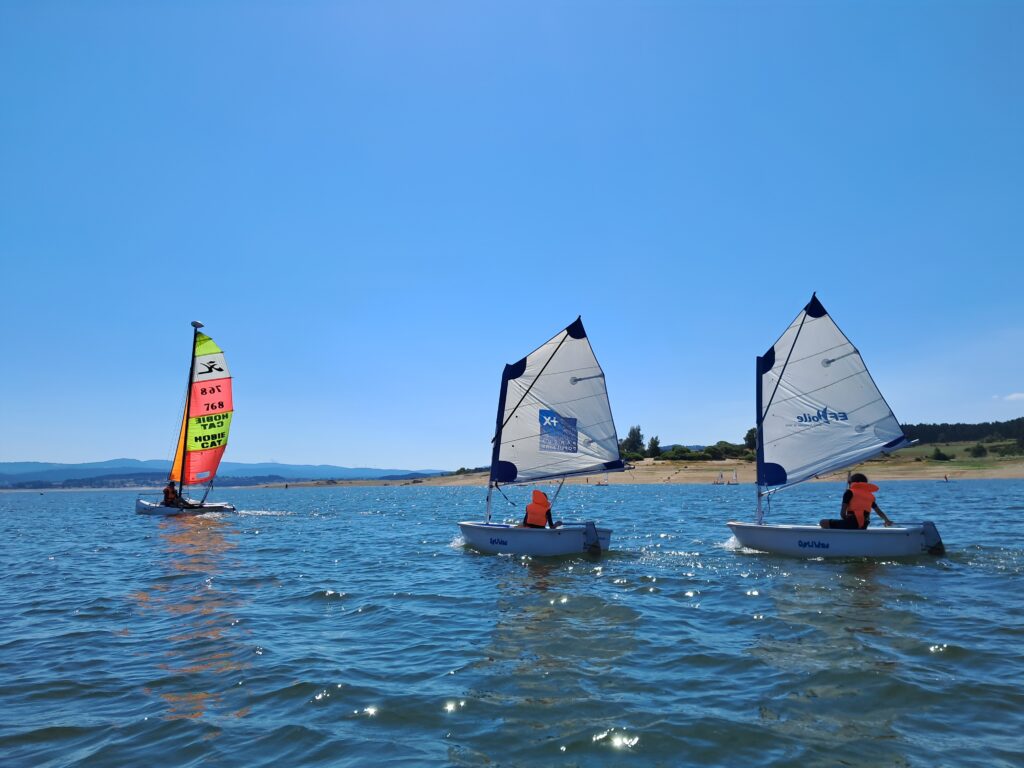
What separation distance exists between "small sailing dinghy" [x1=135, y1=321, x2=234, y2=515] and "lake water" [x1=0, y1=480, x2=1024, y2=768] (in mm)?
28966

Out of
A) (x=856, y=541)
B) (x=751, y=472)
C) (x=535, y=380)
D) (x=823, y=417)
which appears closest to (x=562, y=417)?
(x=535, y=380)

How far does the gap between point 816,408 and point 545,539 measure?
10.4m

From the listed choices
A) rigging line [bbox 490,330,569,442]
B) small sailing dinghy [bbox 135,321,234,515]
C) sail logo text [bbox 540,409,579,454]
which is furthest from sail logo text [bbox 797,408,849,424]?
small sailing dinghy [bbox 135,321,234,515]

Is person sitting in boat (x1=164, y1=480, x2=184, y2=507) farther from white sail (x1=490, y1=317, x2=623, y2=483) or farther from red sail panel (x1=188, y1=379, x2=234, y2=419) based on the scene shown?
white sail (x1=490, y1=317, x2=623, y2=483)

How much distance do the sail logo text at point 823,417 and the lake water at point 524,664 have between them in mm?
5106

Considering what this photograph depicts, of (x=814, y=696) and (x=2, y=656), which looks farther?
(x=2, y=656)

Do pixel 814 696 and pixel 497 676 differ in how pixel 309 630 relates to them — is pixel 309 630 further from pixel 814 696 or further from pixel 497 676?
pixel 814 696

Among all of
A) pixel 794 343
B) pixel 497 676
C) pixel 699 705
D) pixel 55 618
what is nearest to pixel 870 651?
pixel 699 705

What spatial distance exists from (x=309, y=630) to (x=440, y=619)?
2636 millimetres

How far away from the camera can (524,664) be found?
10.2 meters

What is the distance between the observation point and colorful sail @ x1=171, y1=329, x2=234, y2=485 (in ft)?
157

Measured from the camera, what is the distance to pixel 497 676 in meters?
9.66

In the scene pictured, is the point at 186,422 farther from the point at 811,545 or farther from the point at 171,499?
the point at 811,545

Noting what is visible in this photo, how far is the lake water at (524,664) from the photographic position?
23.7 ft
